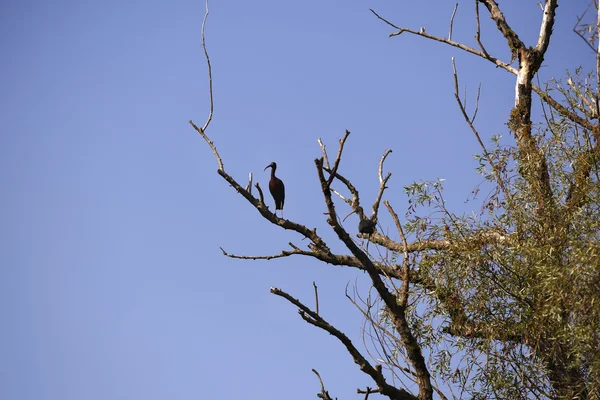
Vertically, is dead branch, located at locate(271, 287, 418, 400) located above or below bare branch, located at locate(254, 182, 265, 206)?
below

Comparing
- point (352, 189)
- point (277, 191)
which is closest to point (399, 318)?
point (352, 189)

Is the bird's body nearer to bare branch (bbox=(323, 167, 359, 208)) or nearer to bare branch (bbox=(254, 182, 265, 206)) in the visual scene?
bare branch (bbox=(323, 167, 359, 208))

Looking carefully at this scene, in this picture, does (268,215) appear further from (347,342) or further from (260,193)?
(347,342)

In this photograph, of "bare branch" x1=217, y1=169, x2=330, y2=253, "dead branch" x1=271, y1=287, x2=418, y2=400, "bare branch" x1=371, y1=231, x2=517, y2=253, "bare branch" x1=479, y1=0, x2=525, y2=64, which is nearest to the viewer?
"dead branch" x1=271, y1=287, x2=418, y2=400

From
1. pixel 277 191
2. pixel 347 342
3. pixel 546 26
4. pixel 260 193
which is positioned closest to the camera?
pixel 347 342

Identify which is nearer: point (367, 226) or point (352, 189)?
→ point (367, 226)

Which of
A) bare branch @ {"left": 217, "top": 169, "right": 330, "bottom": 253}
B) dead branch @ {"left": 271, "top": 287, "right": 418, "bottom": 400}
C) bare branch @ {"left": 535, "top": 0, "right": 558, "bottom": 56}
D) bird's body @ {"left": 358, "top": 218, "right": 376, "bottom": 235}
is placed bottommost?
dead branch @ {"left": 271, "top": 287, "right": 418, "bottom": 400}

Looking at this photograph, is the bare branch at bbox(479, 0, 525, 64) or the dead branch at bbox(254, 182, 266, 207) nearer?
the dead branch at bbox(254, 182, 266, 207)

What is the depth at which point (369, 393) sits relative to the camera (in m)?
5.04

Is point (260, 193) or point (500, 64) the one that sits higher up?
point (500, 64)

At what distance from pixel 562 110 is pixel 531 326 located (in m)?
2.04

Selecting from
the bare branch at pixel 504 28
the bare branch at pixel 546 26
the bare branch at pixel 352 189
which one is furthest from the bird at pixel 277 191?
the bare branch at pixel 546 26

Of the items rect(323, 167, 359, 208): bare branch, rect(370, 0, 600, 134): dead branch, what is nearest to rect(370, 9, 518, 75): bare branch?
rect(370, 0, 600, 134): dead branch

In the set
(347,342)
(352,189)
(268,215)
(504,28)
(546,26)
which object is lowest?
(347,342)
